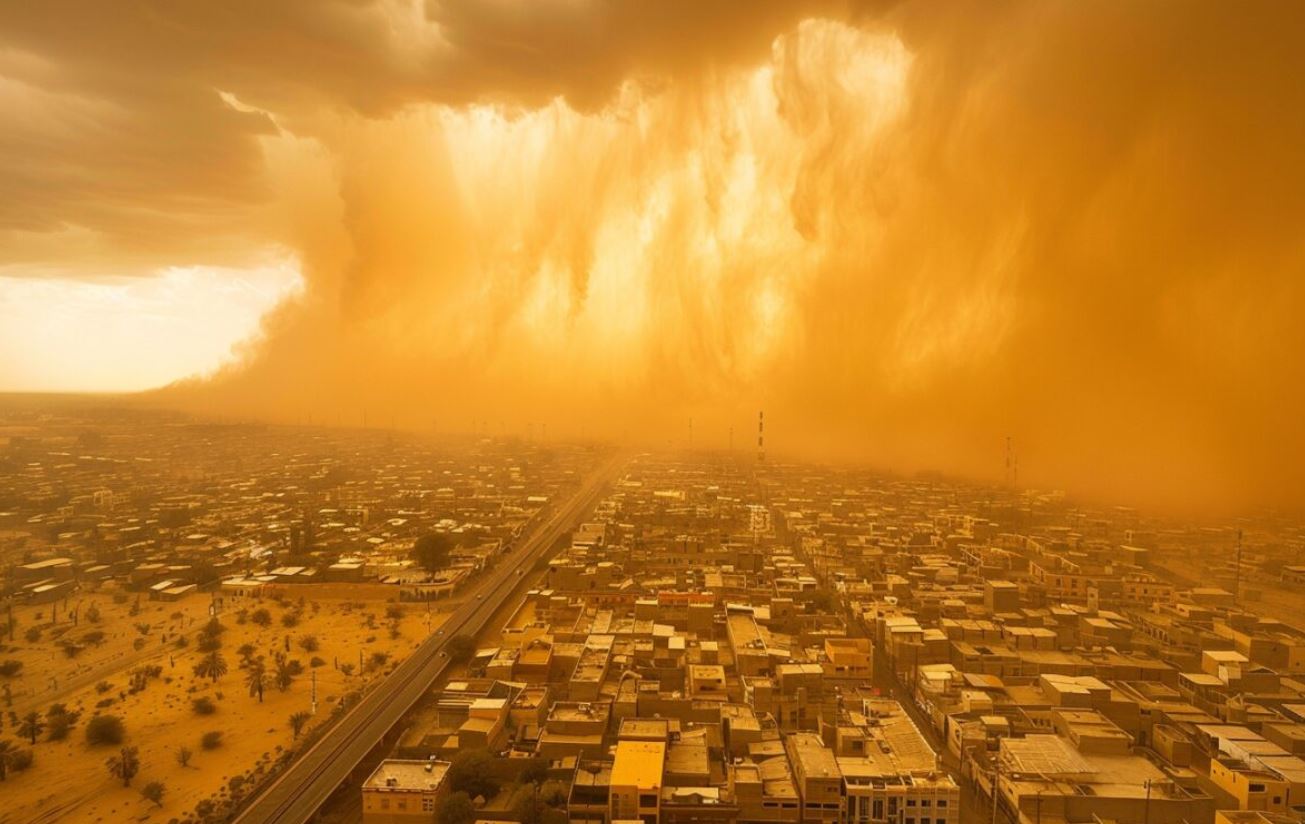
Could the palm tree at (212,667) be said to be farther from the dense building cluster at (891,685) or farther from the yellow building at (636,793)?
the yellow building at (636,793)

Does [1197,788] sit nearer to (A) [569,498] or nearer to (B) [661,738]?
(B) [661,738]

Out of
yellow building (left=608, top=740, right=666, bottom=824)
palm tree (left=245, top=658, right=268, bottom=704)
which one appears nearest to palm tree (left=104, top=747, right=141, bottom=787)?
palm tree (left=245, top=658, right=268, bottom=704)

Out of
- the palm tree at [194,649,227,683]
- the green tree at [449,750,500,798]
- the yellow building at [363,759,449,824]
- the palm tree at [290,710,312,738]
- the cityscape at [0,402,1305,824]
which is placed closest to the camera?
the yellow building at [363,759,449,824]

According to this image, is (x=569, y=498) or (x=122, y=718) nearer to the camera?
(x=122, y=718)

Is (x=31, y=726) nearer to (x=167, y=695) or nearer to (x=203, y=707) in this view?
(x=167, y=695)

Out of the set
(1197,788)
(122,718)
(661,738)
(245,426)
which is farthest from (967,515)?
(245,426)

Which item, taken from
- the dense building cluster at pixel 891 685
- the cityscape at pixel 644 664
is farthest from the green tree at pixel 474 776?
the dense building cluster at pixel 891 685

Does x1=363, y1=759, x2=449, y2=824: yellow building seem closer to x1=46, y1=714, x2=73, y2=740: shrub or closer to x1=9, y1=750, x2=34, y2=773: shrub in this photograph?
x1=9, y1=750, x2=34, y2=773: shrub
